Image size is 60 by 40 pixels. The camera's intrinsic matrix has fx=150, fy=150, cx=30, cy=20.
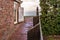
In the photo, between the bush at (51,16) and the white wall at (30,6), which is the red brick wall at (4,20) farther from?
the white wall at (30,6)

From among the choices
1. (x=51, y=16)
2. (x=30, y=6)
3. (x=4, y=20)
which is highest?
(x=30, y=6)

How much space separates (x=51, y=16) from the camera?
12.6 feet

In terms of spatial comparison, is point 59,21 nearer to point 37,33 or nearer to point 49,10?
point 49,10

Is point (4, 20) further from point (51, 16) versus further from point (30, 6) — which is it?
point (30, 6)

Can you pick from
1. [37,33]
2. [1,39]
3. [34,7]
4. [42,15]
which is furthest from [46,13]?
[34,7]

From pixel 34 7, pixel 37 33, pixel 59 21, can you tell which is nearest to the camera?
pixel 59 21

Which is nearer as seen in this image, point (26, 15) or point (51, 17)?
point (51, 17)

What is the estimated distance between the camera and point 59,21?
12.4ft

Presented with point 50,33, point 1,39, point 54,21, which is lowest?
point 1,39

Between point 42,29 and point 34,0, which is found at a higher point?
point 34,0

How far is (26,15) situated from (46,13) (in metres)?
10.1

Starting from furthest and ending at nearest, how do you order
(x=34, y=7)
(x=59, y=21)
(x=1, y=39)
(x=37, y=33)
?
(x=34, y=7), (x=1, y=39), (x=37, y=33), (x=59, y=21)

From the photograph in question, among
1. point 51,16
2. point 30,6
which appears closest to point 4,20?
point 51,16

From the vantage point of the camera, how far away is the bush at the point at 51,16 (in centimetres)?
381
